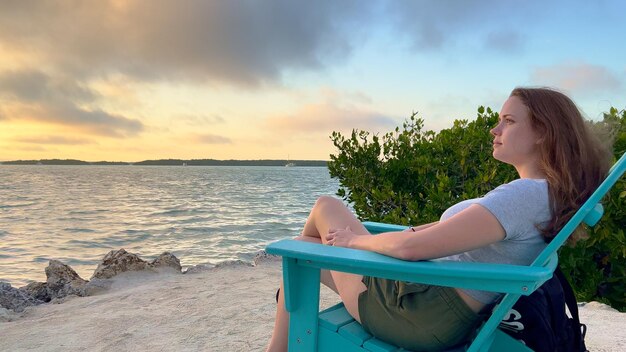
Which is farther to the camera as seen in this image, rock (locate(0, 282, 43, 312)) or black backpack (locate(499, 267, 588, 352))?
rock (locate(0, 282, 43, 312))

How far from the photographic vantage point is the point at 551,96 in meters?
1.82

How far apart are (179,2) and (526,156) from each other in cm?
872

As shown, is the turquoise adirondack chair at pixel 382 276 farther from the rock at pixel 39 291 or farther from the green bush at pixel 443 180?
the rock at pixel 39 291

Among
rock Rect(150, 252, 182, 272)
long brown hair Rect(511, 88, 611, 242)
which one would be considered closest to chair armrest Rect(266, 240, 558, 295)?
long brown hair Rect(511, 88, 611, 242)

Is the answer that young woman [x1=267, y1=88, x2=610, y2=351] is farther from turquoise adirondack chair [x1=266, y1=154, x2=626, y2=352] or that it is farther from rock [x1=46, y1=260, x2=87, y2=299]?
rock [x1=46, y1=260, x2=87, y2=299]

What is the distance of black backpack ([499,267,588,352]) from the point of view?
1743 mm

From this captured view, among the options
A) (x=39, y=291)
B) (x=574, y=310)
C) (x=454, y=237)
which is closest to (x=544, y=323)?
(x=574, y=310)

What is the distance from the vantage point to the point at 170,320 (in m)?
3.94

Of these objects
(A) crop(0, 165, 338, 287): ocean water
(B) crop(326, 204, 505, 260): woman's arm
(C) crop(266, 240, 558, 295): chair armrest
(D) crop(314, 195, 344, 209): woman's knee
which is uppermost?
(D) crop(314, 195, 344, 209): woman's knee

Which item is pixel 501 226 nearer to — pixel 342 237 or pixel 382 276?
pixel 382 276

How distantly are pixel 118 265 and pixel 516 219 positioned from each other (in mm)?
5635

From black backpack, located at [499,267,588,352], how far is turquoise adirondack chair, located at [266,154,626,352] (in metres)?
0.06

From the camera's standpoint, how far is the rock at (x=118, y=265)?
5965 millimetres

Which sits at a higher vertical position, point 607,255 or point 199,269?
point 607,255
